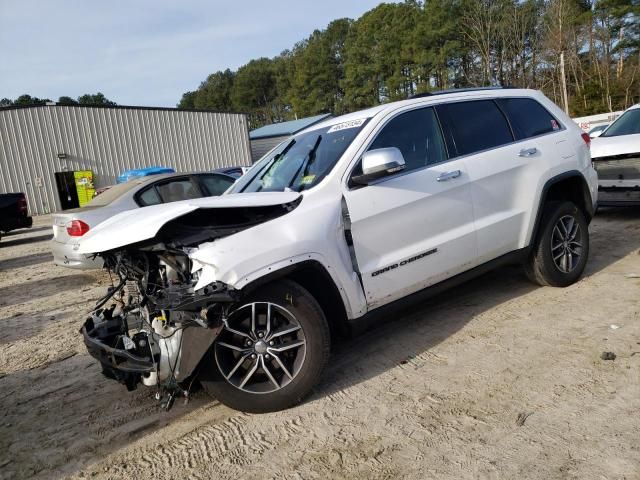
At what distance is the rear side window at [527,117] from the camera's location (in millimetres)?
4465

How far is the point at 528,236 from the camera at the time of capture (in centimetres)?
436

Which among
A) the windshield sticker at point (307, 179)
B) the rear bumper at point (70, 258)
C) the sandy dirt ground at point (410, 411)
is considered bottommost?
the sandy dirt ground at point (410, 411)

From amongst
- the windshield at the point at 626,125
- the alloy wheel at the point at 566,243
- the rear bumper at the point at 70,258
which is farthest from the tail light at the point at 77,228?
the windshield at the point at 626,125

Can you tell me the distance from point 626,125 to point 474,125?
506 cm

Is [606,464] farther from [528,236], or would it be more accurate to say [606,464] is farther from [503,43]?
[503,43]

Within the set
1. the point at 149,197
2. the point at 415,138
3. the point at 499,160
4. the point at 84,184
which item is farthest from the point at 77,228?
the point at 84,184

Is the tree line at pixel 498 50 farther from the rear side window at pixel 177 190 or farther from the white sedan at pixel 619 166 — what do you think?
the rear side window at pixel 177 190

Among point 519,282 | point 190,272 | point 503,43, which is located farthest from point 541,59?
point 190,272

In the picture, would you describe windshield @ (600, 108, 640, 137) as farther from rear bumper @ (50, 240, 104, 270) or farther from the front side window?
rear bumper @ (50, 240, 104, 270)

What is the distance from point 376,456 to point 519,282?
3147 mm

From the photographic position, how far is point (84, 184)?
2575cm

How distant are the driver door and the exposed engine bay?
2.05 feet

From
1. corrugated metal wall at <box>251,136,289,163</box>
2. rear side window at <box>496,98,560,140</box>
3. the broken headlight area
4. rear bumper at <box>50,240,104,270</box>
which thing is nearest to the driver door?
rear side window at <box>496,98,560,140</box>

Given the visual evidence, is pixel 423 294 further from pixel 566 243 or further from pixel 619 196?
pixel 619 196
